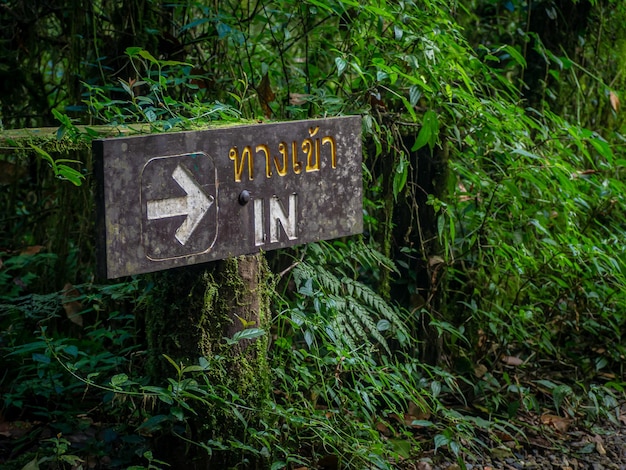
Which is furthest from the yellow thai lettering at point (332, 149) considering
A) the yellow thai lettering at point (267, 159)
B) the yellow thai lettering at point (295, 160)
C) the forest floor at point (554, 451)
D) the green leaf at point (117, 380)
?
the forest floor at point (554, 451)

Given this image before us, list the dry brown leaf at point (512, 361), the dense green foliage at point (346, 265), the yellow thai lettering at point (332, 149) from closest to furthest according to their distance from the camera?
the yellow thai lettering at point (332, 149)
the dense green foliage at point (346, 265)
the dry brown leaf at point (512, 361)

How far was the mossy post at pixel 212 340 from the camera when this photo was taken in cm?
276

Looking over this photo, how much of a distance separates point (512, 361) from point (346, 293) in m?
1.07

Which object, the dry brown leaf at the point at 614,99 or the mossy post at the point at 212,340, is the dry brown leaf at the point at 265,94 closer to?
→ the mossy post at the point at 212,340

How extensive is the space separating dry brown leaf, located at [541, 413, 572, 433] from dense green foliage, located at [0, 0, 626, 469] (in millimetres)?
55

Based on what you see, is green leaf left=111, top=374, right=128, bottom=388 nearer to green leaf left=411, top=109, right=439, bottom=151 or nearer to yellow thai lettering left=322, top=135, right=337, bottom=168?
yellow thai lettering left=322, top=135, right=337, bottom=168

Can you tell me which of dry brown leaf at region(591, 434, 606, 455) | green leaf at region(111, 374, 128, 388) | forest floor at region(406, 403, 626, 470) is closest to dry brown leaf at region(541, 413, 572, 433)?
forest floor at region(406, 403, 626, 470)

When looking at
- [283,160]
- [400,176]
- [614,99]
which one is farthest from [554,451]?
[614,99]

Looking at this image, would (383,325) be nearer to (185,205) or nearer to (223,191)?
(223,191)

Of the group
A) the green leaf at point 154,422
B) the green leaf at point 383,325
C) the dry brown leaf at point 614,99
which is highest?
the dry brown leaf at point 614,99

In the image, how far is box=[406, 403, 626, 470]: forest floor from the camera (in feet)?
11.2

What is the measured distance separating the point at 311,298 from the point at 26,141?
1234 mm

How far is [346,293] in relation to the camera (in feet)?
11.7

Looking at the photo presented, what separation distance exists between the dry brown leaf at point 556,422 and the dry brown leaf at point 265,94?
1.83 meters
